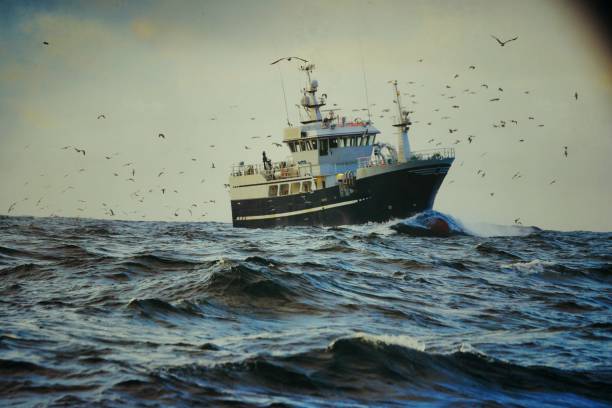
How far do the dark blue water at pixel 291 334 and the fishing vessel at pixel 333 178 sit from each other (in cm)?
3004

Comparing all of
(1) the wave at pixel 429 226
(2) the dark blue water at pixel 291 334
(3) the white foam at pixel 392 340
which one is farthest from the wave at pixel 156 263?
(1) the wave at pixel 429 226

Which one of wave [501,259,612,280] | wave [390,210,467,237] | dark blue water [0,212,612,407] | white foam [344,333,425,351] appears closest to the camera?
dark blue water [0,212,612,407]

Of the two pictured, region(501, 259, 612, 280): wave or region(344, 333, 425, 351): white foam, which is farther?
region(501, 259, 612, 280): wave

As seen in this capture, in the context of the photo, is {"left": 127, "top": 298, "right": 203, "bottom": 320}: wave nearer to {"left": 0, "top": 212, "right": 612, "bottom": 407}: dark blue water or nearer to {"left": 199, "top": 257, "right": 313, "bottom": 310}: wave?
{"left": 0, "top": 212, "right": 612, "bottom": 407}: dark blue water

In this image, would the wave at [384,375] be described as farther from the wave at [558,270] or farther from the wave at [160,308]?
the wave at [558,270]

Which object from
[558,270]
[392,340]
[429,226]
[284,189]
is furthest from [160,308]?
[284,189]

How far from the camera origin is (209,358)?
455 inches

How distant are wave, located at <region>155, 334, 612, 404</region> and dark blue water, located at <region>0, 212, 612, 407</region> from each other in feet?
0.12

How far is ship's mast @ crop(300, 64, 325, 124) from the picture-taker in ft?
220

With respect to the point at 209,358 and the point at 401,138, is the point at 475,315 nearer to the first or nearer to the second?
the point at 209,358

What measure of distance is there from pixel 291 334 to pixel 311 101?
180 feet

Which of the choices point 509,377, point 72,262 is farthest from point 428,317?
point 72,262

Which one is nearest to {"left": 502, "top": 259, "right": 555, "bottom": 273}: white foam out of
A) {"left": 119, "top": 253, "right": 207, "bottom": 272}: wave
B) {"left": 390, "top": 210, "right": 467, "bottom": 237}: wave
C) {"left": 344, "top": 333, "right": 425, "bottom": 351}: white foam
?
{"left": 119, "top": 253, "right": 207, "bottom": 272}: wave

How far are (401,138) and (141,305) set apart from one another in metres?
46.3
